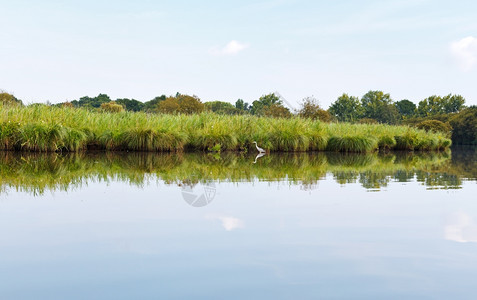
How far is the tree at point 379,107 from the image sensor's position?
56000 mm

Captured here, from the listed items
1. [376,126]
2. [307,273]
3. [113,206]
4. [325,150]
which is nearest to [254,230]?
[307,273]

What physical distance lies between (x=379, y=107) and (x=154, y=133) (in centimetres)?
4899

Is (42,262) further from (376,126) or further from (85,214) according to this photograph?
(376,126)

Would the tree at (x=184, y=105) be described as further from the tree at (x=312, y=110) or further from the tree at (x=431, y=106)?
the tree at (x=431, y=106)

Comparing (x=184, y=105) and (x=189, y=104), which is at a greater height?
(x=189, y=104)

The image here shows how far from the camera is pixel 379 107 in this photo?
57.8 meters

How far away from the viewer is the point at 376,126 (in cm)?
2162

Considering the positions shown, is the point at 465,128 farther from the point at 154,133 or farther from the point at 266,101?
the point at 154,133

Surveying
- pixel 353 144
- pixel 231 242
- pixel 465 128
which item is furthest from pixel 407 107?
pixel 231 242

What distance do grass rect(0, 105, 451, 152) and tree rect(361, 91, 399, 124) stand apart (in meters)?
40.2

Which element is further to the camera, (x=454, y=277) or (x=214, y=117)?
(x=214, y=117)

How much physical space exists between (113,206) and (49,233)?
1164mm

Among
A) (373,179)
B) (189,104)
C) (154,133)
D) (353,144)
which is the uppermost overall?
(189,104)

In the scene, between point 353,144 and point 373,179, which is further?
point 353,144
